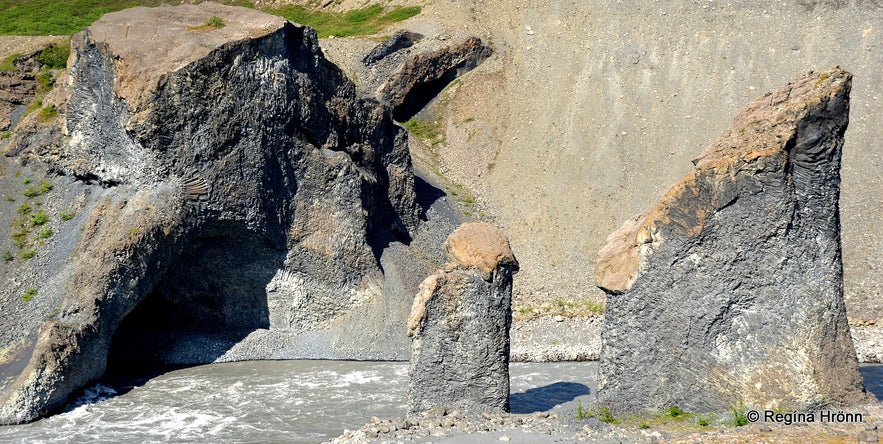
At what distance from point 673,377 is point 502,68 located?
32.0 metres

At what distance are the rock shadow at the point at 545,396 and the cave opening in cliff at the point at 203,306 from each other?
10.3 metres

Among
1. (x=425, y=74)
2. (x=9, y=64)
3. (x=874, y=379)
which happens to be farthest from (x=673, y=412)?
(x=425, y=74)

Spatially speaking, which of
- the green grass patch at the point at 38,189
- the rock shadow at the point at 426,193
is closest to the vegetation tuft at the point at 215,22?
the green grass patch at the point at 38,189

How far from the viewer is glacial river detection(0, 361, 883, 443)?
20.3 metres

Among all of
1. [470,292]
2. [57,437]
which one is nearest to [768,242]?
[470,292]

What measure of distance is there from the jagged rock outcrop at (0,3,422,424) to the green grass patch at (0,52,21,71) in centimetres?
520

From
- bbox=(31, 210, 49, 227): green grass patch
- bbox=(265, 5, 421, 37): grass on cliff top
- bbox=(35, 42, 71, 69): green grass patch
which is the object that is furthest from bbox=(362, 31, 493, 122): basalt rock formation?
A: bbox=(31, 210, 49, 227): green grass patch

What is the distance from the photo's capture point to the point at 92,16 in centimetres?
5525

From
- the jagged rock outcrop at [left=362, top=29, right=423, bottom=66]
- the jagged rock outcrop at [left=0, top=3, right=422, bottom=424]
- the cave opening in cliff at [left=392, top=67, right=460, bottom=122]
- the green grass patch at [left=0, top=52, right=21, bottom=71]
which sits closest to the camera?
the jagged rock outcrop at [left=0, top=3, right=422, bottom=424]

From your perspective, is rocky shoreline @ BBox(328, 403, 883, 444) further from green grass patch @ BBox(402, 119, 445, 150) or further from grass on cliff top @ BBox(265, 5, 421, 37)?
grass on cliff top @ BBox(265, 5, 421, 37)

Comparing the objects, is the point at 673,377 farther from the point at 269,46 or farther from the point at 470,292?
the point at 269,46

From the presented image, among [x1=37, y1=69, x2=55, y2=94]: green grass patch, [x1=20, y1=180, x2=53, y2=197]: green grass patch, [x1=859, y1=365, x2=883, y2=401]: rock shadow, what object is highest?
[x1=37, y1=69, x2=55, y2=94]: green grass patch

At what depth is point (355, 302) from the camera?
1146 inches

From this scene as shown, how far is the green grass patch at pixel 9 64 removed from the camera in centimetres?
3416
